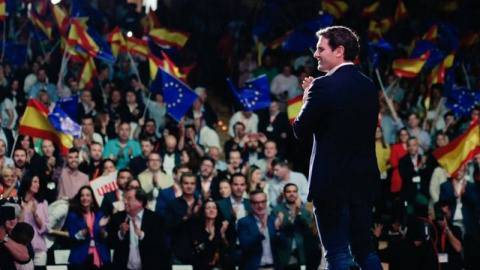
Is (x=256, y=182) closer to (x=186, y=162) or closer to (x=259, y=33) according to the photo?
(x=186, y=162)

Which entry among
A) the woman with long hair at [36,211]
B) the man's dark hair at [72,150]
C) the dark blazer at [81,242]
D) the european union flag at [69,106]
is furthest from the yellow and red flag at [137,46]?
the dark blazer at [81,242]

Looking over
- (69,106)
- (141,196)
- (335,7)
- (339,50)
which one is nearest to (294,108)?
(69,106)

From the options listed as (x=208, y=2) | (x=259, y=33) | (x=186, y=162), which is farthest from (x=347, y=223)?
(x=208, y=2)

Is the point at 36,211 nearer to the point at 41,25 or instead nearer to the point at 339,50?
the point at 339,50

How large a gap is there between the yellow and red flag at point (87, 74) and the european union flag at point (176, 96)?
2.37m

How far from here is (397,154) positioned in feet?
49.8

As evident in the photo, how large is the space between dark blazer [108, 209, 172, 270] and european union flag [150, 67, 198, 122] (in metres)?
3.49

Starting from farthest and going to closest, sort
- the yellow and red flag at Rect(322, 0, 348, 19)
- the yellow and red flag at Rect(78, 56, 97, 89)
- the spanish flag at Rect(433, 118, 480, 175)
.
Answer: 1. the yellow and red flag at Rect(322, 0, 348, 19)
2. the yellow and red flag at Rect(78, 56, 97, 89)
3. the spanish flag at Rect(433, 118, 480, 175)

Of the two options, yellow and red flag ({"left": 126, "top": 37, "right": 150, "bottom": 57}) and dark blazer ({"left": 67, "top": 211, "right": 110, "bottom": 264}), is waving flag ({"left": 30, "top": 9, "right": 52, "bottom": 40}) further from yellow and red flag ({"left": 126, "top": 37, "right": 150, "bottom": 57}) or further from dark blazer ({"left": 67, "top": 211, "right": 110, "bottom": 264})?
dark blazer ({"left": 67, "top": 211, "right": 110, "bottom": 264})

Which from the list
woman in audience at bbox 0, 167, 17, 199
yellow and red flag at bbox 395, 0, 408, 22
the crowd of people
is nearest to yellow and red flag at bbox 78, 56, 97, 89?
the crowd of people

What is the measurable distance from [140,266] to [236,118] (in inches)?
199

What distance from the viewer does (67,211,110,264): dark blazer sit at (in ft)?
38.8

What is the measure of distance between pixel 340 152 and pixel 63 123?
26.2ft

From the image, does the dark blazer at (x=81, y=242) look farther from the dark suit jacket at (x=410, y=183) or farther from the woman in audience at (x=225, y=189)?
the dark suit jacket at (x=410, y=183)
